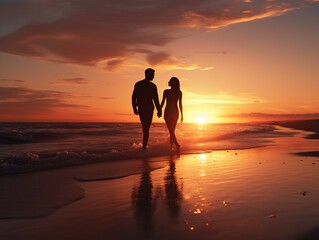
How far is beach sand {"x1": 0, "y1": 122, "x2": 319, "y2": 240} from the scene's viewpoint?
2.93 metres

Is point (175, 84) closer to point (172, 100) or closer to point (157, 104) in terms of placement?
point (172, 100)

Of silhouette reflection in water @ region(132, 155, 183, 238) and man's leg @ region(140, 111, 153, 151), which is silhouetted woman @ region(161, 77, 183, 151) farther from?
silhouette reflection in water @ region(132, 155, 183, 238)

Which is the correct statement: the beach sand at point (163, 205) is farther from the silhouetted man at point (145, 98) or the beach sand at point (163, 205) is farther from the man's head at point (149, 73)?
the man's head at point (149, 73)

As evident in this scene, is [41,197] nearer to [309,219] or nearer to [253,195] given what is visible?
[253,195]

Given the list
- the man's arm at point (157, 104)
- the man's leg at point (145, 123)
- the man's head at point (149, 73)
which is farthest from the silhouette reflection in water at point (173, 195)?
the man's head at point (149, 73)

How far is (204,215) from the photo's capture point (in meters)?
3.38

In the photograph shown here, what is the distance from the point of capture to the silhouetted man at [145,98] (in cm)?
1048

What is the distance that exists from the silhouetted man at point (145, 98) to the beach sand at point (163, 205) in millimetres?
4172

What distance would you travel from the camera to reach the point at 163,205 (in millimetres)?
3859

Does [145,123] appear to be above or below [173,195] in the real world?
above

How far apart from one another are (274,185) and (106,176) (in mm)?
3030

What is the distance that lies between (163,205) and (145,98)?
22.6ft

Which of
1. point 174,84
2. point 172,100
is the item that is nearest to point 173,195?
point 172,100

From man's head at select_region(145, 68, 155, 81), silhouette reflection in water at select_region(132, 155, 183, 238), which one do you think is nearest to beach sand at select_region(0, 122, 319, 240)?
silhouette reflection in water at select_region(132, 155, 183, 238)
